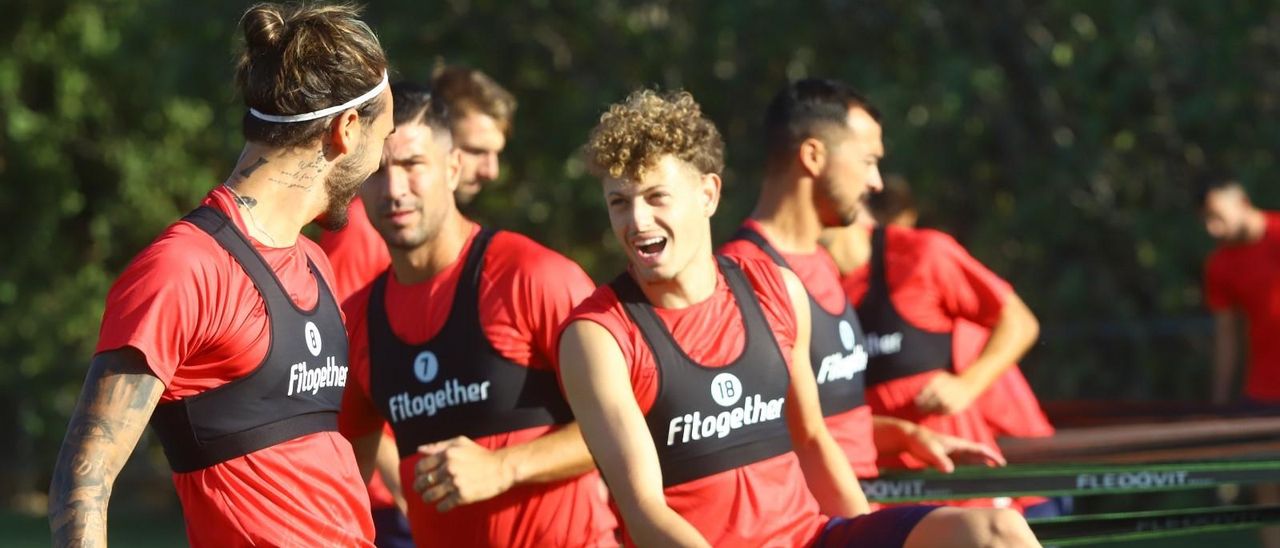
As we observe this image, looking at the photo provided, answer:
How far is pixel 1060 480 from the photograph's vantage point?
20.0 feet

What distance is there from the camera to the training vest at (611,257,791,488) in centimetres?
446

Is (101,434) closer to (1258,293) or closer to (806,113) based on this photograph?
(806,113)

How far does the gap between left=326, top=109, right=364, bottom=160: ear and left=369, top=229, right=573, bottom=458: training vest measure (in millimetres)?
1241

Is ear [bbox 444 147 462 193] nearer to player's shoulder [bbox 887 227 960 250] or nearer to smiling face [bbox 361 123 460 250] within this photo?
smiling face [bbox 361 123 460 250]

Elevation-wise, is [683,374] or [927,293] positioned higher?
[927,293]

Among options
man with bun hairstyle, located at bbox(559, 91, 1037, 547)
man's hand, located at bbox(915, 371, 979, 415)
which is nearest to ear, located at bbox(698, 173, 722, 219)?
man with bun hairstyle, located at bbox(559, 91, 1037, 547)

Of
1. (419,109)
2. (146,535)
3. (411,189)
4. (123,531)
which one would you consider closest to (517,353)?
(411,189)

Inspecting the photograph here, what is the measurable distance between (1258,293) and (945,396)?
388cm

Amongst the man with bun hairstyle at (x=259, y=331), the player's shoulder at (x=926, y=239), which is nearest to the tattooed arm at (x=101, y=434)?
the man with bun hairstyle at (x=259, y=331)

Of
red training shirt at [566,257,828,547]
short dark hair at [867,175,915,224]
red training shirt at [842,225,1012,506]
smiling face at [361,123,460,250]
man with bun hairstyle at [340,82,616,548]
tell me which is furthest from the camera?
short dark hair at [867,175,915,224]

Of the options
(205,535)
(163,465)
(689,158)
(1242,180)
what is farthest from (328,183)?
(163,465)

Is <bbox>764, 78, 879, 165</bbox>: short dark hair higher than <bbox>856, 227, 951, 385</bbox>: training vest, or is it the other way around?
<bbox>764, 78, 879, 165</bbox>: short dark hair

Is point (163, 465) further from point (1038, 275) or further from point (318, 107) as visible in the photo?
point (318, 107)

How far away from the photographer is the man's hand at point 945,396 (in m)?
6.68
